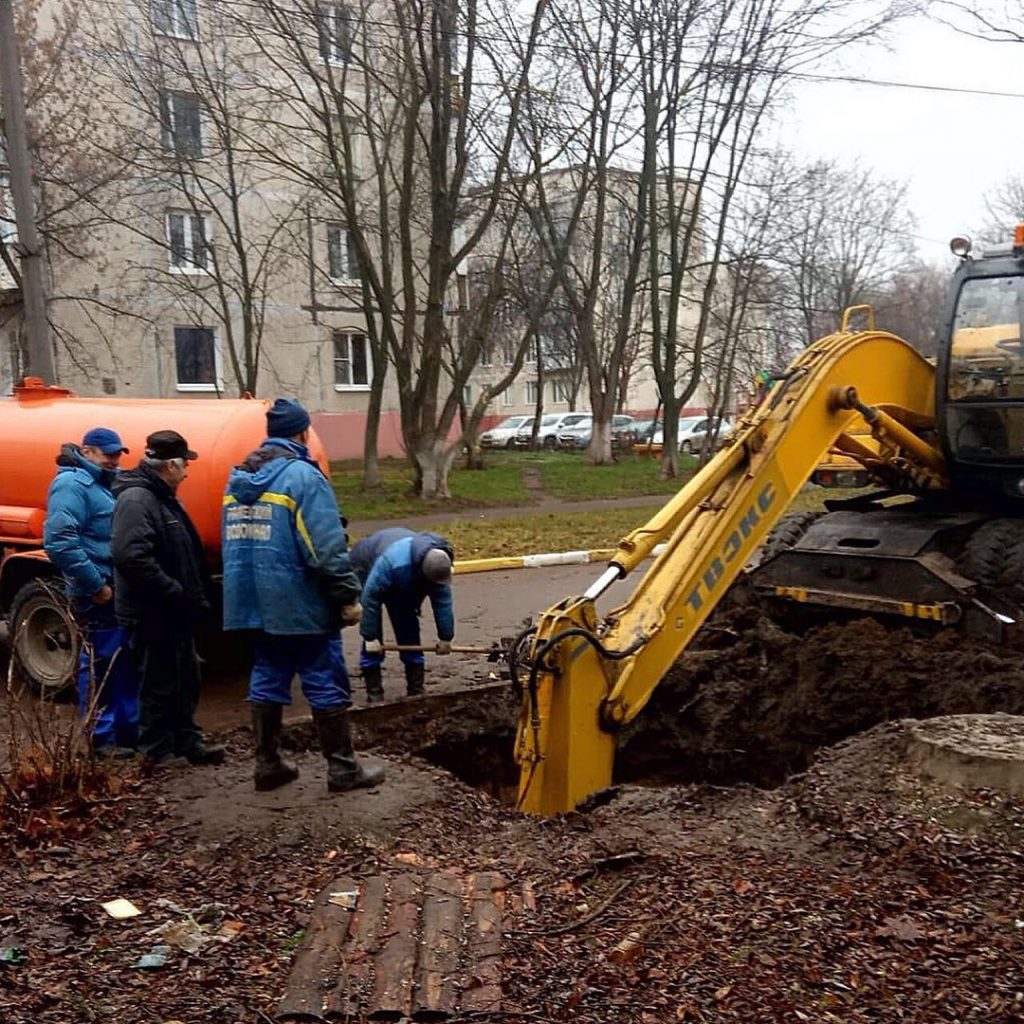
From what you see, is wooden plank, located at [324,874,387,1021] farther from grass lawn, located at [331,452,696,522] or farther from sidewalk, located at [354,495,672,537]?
grass lawn, located at [331,452,696,522]

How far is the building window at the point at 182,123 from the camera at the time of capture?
2194 cm

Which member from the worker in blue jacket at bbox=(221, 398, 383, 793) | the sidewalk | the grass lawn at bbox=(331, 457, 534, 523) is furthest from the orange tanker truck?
the grass lawn at bbox=(331, 457, 534, 523)

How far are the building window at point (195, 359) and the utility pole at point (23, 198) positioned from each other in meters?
16.9

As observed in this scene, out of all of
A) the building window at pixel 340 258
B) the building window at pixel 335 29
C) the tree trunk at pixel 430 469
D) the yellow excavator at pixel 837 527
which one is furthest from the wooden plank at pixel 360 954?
the building window at pixel 340 258

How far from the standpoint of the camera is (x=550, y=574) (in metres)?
12.7

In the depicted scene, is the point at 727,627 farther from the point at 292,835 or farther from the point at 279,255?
the point at 279,255

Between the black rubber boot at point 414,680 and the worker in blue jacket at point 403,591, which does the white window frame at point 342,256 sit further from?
the black rubber boot at point 414,680

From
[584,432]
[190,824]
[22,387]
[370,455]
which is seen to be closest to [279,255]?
[370,455]

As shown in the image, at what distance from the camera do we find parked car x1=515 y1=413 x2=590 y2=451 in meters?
41.7

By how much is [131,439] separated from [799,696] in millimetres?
4781

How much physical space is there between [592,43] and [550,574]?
13495mm

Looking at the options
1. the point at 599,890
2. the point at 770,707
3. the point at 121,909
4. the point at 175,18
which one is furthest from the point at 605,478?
the point at 121,909

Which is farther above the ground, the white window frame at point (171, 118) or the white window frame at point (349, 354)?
the white window frame at point (171, 118)

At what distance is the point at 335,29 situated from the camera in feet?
64.7
